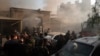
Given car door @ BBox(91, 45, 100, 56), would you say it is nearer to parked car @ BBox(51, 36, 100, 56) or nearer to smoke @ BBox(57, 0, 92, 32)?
parked car @ BBox(51, 36, 100, 56)

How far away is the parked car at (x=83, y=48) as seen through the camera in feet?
18.7

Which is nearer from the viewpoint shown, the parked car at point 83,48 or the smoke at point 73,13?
the parked car at point 83,48

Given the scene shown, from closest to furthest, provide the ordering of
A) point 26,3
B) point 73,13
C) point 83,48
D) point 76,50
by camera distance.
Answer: point 83,48
point 76,50
point 73,13
point 26,3

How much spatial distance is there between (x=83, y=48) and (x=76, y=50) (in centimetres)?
20

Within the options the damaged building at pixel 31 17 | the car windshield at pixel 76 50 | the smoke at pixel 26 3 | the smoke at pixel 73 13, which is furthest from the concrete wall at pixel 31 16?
the car windshield at pixel 76 50

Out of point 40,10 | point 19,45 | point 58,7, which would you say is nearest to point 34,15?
point 40,10

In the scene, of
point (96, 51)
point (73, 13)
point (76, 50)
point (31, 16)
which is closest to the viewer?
point (96, 51)

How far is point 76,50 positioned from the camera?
6.07 metres

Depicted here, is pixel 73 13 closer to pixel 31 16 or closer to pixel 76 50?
pixel 31 16

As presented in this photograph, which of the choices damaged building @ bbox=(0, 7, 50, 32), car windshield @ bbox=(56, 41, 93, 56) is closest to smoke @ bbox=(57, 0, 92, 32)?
damaged building @ bbox=(0, 7, 50, 32)

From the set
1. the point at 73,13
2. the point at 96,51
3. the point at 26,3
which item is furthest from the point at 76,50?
the point at 26,3

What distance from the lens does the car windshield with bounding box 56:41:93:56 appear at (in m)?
5.79

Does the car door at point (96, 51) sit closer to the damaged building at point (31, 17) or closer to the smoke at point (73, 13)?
the smoke at point (73, 13)

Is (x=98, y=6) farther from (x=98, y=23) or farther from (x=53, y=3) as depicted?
(x=53, y=3)
